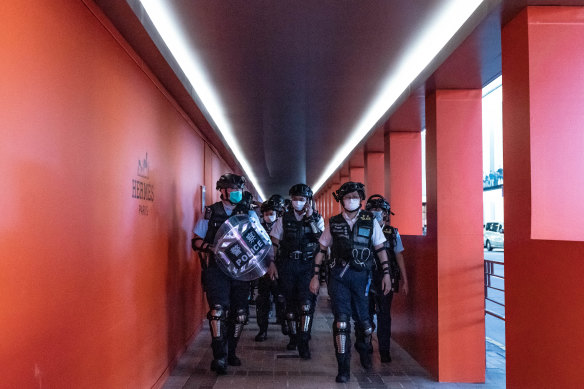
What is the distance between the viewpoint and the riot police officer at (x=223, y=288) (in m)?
4.59

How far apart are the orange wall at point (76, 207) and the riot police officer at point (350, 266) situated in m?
1.61

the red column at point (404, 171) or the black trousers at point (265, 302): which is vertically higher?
the red column at point (404, 171)

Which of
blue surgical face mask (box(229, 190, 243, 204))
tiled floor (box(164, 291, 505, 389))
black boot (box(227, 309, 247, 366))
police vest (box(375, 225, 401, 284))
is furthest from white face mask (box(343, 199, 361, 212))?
tiled floor (box(164, 291, 505, 389))

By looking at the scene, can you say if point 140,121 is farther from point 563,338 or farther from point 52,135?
point 563,338

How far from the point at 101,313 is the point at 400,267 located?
3.11 metres

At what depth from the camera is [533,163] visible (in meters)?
3.08

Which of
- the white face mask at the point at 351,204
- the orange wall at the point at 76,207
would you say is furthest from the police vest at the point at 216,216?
the white face mask at the point at 351,204

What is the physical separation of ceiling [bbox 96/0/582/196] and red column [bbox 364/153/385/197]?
2379mm

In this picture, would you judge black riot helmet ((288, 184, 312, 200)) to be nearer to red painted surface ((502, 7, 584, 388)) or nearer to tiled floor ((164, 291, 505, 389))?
tiled floor ((164, 291, 505, 389))

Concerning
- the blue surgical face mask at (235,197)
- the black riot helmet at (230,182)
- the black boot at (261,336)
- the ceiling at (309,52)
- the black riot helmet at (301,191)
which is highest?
the ceiling at (309,52)

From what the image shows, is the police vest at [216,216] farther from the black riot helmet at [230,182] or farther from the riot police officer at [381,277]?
the riot police officer at [381,277]

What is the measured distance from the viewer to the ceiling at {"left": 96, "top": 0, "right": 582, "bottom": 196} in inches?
135

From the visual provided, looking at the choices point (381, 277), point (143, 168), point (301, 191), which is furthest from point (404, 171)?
point (143, 168)

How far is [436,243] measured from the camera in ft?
15.4
